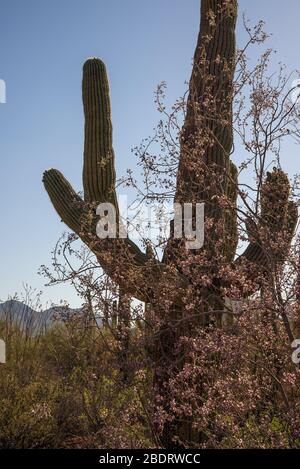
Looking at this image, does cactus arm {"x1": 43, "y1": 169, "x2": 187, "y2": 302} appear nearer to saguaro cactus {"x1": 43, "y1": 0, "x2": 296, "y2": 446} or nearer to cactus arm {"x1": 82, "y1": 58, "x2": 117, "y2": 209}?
saguaro cactus {"x1": 43, "y1": 0, "x2": 296, "y2": 446}

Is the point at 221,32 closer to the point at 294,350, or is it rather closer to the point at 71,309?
the point at 71,309

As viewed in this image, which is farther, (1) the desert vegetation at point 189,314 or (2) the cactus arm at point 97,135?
(2) the cactus arm at point 97,135

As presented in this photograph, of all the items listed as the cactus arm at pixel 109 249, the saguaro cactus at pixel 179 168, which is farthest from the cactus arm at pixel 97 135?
the cactus arm at pixel 109 249

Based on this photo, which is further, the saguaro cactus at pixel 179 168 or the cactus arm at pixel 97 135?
the cactus arm at pixel 97 135

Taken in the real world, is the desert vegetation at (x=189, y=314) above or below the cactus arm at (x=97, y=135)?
below

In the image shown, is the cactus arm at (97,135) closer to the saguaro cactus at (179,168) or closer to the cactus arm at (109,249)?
the saguaro cactus at (179,168)

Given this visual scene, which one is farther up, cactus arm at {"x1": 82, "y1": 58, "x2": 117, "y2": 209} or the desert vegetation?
cactus arm at {"x1": 82, "y1": 58, "x2": 117, "y2": 209}

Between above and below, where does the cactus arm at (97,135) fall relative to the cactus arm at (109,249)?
above

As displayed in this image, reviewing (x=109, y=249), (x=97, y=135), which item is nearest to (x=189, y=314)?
(x=109, y=249)

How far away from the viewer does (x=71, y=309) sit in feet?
20.2

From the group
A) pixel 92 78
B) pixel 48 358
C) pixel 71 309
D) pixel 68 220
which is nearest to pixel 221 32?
pixel 92 78

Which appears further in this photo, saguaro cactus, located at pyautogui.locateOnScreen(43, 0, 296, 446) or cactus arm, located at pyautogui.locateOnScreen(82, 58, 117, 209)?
cactus arm, located at pyautogui.locateOnScreen(82, 58, 117, 209)

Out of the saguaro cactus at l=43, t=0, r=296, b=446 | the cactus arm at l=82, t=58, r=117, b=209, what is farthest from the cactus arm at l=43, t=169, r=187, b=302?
the cactus arm at l=82, t=58, r=117, b=209
